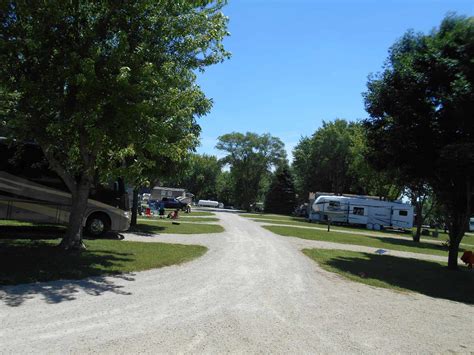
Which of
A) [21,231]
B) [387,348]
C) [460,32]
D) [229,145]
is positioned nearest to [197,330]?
[387,348]

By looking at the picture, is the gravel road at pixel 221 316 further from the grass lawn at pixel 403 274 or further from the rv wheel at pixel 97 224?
the rv wheel at pixel 97 224

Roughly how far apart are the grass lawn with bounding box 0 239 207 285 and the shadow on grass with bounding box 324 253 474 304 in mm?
5099

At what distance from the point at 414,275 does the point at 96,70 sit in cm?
1151

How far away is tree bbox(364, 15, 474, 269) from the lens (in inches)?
560

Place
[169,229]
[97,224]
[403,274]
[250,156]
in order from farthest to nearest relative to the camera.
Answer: [250,156], [169,229], [97,224], [403,274]

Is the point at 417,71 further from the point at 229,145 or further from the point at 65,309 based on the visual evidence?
the point at 229,145

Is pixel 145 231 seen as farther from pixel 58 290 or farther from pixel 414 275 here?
pixel 58 290

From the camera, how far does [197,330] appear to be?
595 centimetres

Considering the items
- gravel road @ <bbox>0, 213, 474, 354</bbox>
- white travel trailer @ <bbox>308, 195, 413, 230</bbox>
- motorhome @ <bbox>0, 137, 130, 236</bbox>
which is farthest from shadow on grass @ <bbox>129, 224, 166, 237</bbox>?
white travel trailer @ <bbox>308, 195, 413, 230</bbox>

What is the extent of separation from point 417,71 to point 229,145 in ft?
208

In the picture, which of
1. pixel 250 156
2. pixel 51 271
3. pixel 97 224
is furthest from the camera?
pixel 250 156

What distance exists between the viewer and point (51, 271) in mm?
9125

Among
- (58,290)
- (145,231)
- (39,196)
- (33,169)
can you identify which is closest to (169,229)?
(145,231)

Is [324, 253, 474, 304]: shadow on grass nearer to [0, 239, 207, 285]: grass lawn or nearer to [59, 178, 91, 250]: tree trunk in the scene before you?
[0, 239, 207, 285]: grass lawn
